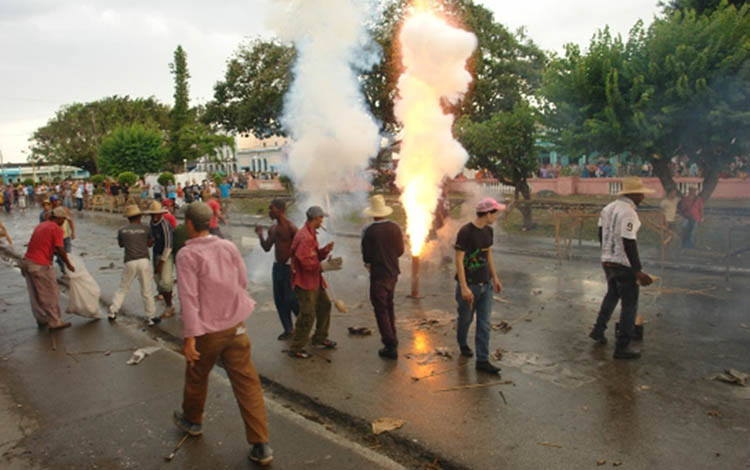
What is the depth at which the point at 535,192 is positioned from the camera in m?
28.8

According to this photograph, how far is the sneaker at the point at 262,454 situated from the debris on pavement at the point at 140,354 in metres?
2.96

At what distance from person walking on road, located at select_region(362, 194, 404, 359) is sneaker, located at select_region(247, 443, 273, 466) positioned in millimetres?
2371

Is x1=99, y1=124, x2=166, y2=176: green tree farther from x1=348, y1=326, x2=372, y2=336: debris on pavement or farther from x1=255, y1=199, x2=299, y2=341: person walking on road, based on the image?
x1=348, y1=326, x2=372, y2=336: debris on pavement

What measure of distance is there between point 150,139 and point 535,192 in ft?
101

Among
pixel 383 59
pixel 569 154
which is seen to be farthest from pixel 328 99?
pixel 383 59

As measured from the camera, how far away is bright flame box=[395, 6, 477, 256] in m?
10.7

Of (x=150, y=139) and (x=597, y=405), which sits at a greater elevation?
(x=150, y=139)

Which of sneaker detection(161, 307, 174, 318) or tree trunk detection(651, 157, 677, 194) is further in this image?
tree trunk detection(651, 157, 677, 194)

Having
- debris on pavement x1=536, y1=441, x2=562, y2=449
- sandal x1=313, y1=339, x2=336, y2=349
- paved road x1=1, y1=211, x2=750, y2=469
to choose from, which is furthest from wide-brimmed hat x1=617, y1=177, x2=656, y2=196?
sandal x1=313, y1=339, x2=336, y2=349

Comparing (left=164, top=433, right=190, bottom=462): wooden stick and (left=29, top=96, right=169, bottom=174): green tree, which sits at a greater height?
(left=29, top=96, right=169, bottom=174): green tree

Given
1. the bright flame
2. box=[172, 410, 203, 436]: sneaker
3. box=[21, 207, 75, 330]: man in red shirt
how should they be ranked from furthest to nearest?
1. the bright flame
2. box=[21, 207, 75, 330]: man in red shirt
3. box=[172, 410, 203, 436]: sneaker

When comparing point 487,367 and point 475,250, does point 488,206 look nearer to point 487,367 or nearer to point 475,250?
point 475,250

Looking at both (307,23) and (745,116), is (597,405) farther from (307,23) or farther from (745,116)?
(307,23)

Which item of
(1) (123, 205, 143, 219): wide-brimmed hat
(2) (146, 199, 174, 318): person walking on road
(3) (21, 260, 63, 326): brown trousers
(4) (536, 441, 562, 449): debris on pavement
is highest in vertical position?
(1) (123, 205, 143, 219): wide-brimmed hat
